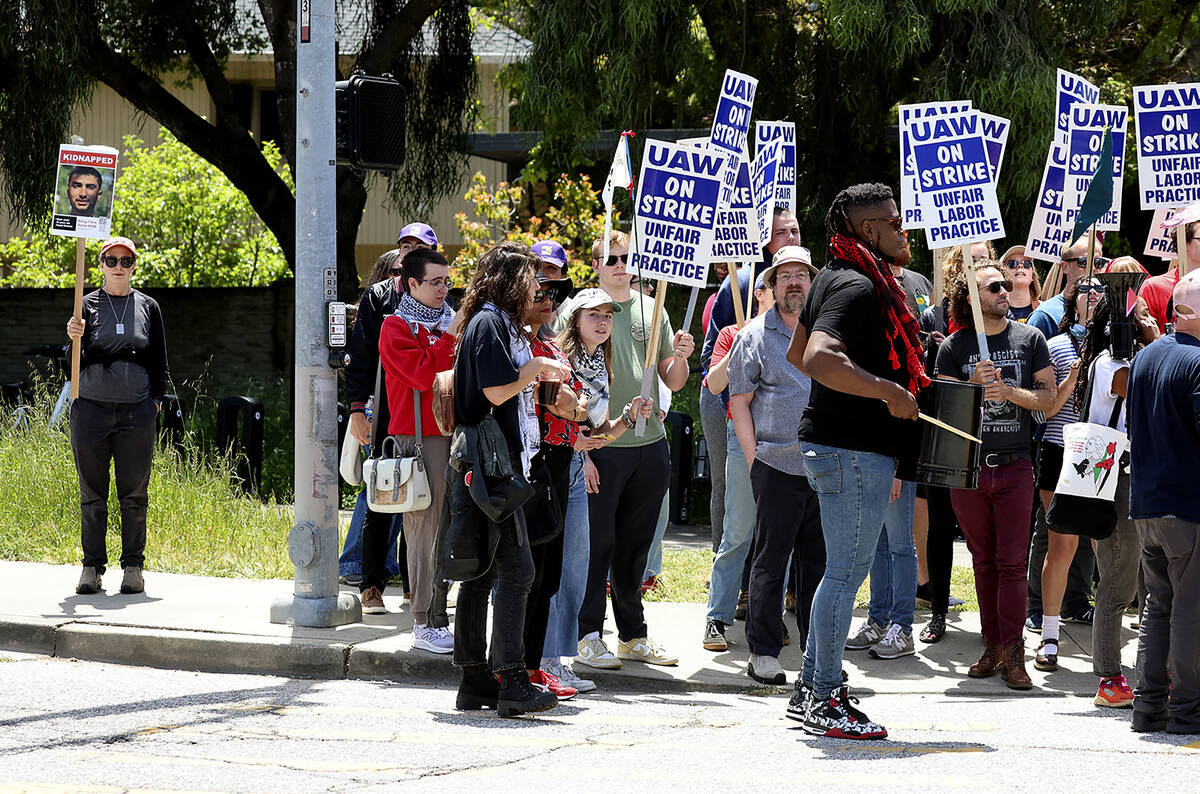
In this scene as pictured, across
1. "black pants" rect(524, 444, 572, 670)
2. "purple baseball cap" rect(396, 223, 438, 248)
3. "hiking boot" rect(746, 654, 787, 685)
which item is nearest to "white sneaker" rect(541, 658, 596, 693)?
"black pants" rect(524, 444, 572, 670)

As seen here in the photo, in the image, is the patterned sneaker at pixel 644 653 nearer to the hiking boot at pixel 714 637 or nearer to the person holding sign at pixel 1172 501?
the hiking boot at pixel 714 637

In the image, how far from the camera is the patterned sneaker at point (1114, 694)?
699 cm

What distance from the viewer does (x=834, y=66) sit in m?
15.4

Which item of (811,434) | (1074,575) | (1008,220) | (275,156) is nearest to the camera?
(811,434)

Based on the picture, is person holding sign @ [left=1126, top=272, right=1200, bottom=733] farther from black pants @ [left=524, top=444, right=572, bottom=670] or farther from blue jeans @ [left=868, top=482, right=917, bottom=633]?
black pants @ [left=524, top=444, right=572, bottom=670]

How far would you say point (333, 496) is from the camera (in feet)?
27.5

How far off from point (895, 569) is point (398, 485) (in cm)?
264

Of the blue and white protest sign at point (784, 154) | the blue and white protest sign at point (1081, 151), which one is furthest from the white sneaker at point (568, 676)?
the blue and white protest sign at point (1081, 151)

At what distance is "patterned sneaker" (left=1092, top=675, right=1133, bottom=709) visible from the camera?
699cm

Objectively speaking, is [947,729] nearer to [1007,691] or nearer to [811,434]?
[1007,691]

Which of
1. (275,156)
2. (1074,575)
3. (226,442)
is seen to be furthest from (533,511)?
(275,156)

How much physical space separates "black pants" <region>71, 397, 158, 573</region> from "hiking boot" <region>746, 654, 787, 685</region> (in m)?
4.00

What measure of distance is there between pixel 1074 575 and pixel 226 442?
850cm

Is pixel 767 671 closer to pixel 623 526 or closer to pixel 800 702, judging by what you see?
pixel 800 702
